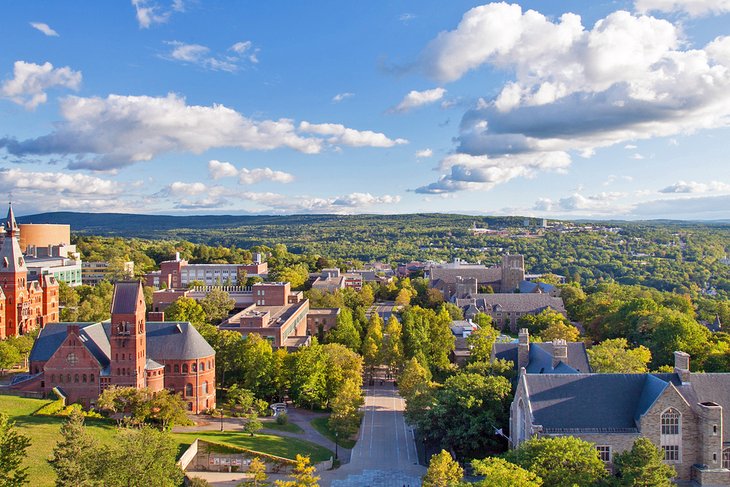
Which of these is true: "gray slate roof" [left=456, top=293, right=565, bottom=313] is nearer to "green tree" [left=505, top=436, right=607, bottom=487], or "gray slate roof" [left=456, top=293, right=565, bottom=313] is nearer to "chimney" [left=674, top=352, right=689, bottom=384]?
"chimney" [left=674, top=352, right=689, bottom=384]

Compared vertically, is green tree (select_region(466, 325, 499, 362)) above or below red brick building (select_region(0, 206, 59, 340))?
below

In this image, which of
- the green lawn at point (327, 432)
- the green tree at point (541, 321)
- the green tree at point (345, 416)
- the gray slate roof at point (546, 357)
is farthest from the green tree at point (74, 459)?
the green tree at point (541, 321)

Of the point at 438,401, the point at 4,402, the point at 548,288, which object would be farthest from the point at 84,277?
the point at 438,401

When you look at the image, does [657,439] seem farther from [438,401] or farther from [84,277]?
[84,277]

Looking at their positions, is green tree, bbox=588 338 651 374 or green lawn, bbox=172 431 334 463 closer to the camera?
green lawn, bbox=172 431 334 463

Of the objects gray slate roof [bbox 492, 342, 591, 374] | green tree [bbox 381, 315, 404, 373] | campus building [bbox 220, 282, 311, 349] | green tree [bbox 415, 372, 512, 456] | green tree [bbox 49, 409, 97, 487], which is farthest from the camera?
campus building [bbox 220, 282, 311, 349]

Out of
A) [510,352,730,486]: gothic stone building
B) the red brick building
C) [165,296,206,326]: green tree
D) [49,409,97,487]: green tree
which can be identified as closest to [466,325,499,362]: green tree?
[510,352,730,486]: gothic stone building

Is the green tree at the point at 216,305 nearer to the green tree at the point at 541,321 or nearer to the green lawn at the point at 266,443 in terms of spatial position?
the green lawn at the point at 266,443
